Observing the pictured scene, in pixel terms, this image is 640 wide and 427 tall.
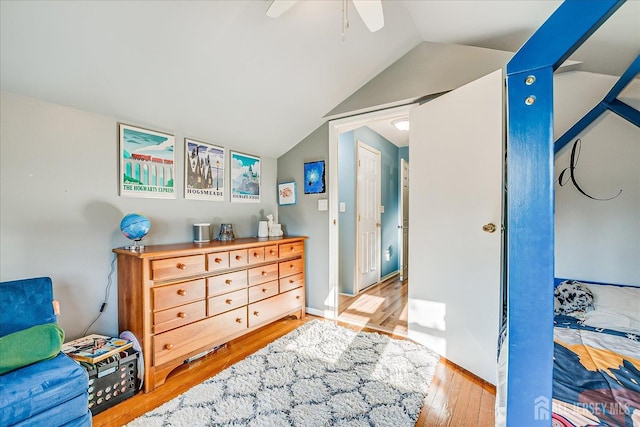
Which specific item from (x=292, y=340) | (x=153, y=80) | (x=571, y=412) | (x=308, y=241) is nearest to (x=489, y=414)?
(x=571, y=412)

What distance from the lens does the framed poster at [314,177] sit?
2.94 m

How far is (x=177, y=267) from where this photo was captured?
5.97 ft

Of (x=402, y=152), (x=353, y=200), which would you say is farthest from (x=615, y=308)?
(x=402, y=152)

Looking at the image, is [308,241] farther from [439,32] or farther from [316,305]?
[439,32]

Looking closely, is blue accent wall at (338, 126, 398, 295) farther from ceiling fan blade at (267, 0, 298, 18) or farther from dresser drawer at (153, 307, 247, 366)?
ceiling fan blade at (267, 0, 298, 18)

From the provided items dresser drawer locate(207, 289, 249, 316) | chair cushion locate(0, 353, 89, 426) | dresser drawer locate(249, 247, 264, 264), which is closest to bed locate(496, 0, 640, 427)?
chair cushion locate(0, 353, 89, 426)

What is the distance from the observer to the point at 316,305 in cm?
303

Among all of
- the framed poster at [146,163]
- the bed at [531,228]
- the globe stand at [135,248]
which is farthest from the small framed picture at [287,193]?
the bed at [531,228]

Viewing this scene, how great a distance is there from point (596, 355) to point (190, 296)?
2187 mm

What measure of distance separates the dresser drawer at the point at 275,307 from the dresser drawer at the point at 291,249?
0.39m

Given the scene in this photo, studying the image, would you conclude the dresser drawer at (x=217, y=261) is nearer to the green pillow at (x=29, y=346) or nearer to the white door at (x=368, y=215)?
the green pillow at (x=29, y=346)

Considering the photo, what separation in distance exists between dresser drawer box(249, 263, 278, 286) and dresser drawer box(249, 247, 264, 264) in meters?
0.07

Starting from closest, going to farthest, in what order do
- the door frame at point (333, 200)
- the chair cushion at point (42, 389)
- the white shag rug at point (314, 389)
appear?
the chair cushion at point (42, 389) → the white shag rug at point (314, 389) → the door frame at point (333, 200)

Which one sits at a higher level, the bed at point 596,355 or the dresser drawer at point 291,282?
the bed at point 596,355
